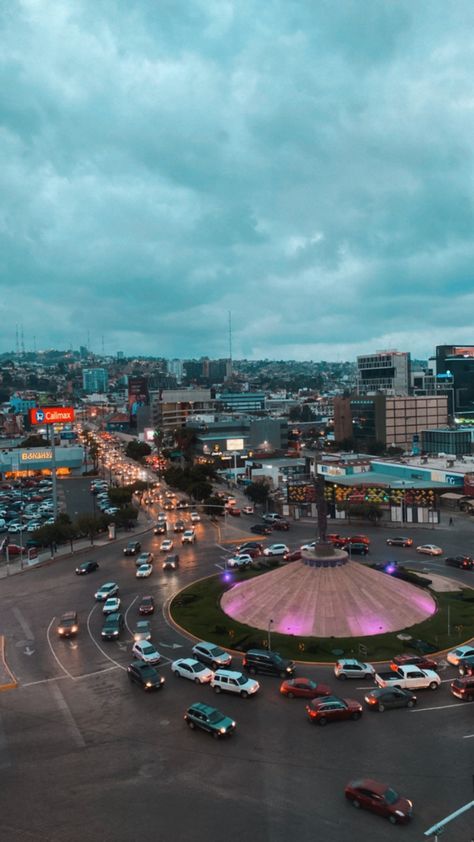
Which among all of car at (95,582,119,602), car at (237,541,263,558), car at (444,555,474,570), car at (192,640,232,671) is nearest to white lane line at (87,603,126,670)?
car at (95,582,119,602)

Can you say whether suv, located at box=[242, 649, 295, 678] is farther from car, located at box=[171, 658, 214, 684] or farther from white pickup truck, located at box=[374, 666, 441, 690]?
white pickup truck, located at box=[374, 666, 441, 690]

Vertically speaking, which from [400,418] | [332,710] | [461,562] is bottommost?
[461,562]

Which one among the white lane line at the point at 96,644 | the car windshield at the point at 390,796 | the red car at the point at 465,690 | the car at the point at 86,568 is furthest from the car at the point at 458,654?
the car at the point at 86,568

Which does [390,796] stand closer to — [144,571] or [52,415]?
[144,571]

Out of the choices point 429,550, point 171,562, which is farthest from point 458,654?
point 171,562

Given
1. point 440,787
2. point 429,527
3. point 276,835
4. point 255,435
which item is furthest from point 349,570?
point 255,435

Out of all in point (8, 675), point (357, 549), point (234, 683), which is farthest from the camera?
point (357, 549)

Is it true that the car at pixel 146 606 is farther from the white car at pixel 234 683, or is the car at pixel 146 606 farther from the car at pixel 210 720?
the car at pixel 210 720
